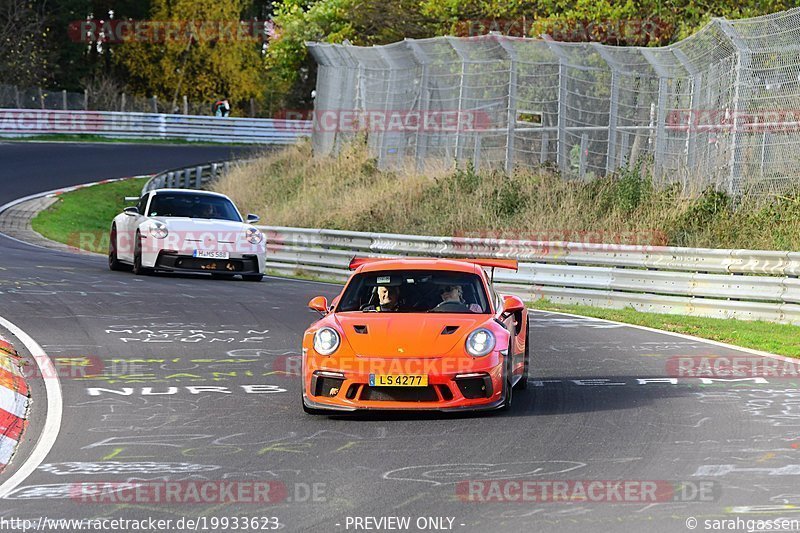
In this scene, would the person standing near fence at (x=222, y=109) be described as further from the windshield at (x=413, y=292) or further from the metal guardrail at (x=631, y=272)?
the windshield at (x=413, y=292)

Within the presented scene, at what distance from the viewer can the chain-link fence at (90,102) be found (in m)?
57.1

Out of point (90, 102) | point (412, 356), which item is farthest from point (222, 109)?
point (412, 356)

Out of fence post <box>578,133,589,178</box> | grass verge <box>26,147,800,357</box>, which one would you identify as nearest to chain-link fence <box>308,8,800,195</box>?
fence post <box>578,133,589,178</box>

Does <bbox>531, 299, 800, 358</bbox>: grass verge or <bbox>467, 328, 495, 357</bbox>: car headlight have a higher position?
<bbox>467, 328, 495, 357</bbox>: car headlight

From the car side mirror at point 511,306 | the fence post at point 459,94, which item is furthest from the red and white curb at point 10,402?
the fence post at point 459,94

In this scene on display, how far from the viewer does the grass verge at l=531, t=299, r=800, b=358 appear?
48.0ft

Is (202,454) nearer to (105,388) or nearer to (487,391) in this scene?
(487,391)

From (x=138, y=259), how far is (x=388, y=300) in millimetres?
11645

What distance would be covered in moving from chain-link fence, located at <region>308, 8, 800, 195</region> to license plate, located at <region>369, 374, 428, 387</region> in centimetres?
1132

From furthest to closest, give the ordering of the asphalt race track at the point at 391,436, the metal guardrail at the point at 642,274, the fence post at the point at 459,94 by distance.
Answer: the fence post at the point at 459,94 → the metal guardrail at the point at 642,274 → the asphalt race track at the point at 391,436

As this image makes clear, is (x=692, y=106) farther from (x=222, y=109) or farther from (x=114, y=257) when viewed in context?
(x=222, y=109)

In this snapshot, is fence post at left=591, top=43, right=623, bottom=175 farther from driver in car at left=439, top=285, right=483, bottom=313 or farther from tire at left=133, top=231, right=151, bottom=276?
driver in car at left=439, top=285, right=483, bottom=313

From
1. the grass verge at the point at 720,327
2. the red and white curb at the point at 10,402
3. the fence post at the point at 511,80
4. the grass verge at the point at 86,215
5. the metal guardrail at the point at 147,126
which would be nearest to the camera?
the red and white curb at the point at 10,402

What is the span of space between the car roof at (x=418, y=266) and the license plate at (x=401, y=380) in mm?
1534
